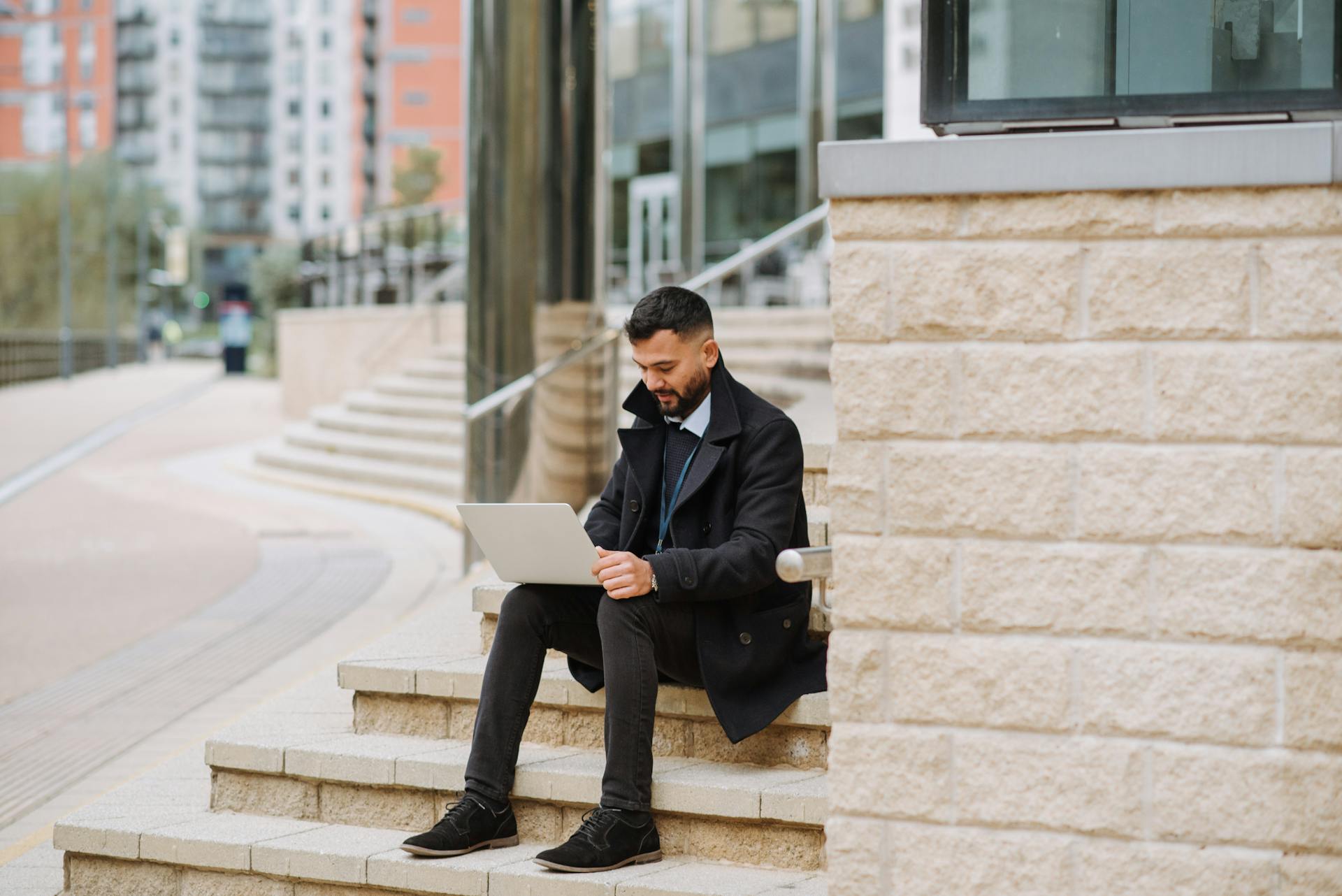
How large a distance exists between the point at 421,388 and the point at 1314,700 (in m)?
14.0

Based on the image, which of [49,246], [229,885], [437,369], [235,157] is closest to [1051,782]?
[229,885]

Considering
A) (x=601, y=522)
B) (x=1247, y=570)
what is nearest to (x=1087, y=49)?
(x=1247, y=570)

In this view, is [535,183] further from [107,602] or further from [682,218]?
[682,218]

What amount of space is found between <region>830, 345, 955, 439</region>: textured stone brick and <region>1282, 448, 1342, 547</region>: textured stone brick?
1.89 ft

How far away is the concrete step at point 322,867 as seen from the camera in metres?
3.86

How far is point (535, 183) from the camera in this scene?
27.9 feet

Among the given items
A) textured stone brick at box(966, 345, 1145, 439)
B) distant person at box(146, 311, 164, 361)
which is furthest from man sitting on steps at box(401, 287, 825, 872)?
distant person at box(146, 311, 164, 361)

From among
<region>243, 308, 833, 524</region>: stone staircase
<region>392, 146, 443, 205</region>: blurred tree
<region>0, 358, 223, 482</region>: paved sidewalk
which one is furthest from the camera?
<region>392, 146, 443, 205</region>: blurred tree

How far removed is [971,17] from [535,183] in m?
5.74

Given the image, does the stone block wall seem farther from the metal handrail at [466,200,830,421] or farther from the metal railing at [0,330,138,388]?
the metal railing at [0,330,138,388]

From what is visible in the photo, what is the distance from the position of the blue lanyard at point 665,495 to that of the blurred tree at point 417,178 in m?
63.5

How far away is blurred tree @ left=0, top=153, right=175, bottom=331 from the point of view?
159 ft

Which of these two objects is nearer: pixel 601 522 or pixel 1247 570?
pixel 1247 570

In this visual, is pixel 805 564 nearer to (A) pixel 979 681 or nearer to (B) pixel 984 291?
(A) pixel 979 681
